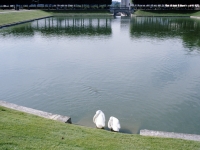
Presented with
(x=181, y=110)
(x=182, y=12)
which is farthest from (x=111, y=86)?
(x=182, y=12)

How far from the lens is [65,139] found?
20.5 ft

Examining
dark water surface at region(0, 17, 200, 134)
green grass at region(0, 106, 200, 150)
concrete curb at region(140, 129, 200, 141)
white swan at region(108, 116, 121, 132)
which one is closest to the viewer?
green grass at region(0, 106, 200, 150)

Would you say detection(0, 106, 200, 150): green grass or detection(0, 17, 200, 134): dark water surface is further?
detection(0, 17, 200, 134): dark water surface

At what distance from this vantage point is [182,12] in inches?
2899

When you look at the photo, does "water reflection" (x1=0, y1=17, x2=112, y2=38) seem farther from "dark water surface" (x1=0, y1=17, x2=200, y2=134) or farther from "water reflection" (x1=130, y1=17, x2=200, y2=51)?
"dark water surface" (x1=0, y1=17, x2=200, y2=134)

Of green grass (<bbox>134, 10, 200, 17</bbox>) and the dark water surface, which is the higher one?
green grass (<bbox>134, 10, 200, 17</bbox>)

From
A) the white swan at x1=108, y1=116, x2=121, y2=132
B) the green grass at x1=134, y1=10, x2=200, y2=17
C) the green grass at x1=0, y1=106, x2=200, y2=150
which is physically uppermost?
the green grass at x1=134, y1=10, x2=200, y2=17

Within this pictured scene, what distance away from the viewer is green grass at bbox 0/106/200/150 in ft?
19.3

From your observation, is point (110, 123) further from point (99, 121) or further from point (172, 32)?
point (172, 32)

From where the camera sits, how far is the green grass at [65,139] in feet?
19.3

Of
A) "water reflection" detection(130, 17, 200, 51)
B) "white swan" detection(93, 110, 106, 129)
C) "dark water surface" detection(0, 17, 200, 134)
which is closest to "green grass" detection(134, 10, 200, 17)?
"water reflection" detection(130, 17, 200, 51)

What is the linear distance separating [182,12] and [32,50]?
61094 millimetres

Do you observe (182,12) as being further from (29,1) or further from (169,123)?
(169,123)

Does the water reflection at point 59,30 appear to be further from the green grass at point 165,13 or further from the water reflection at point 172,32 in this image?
the green grass at point 165,13
